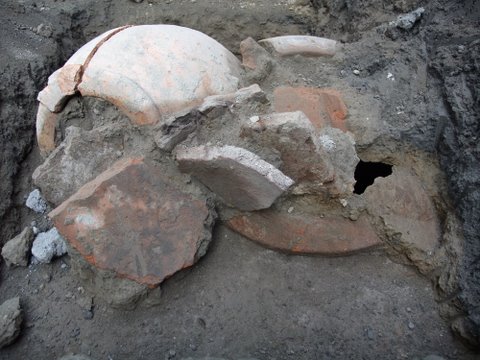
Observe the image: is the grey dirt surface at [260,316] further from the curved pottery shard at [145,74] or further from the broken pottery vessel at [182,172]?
the curved pottery shard at [145,74]

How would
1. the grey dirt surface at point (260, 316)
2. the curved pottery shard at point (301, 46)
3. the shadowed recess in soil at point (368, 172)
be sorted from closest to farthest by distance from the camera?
the grey dirt surface at point (260, 316) < the shadowed recess in soil at point (368, 172) < the curved pottery shard at point (301, 46)

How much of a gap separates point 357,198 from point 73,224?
1.33 meters

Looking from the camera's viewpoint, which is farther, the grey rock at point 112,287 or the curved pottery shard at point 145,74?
the curved pottery shard at point 145,74

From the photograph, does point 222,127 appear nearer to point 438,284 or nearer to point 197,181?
point 197,181

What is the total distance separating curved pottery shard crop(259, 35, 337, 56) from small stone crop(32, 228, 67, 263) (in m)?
1.72

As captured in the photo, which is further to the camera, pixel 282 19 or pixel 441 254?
pixel 282 19

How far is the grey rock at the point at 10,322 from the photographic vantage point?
195cm

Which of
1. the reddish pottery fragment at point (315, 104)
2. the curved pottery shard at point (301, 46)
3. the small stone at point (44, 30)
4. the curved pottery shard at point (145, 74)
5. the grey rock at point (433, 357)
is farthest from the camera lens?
the small stone at point (44, 30)

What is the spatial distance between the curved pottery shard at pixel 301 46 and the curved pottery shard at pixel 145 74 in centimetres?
50

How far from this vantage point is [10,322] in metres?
1.97

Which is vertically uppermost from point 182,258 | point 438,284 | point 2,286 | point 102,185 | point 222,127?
point 222,127

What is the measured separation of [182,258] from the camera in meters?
1.86

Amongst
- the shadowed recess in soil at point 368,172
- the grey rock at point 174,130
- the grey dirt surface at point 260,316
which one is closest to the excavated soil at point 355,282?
the grey dirt surface at point 260,316

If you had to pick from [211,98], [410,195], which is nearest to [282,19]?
[211,98]
